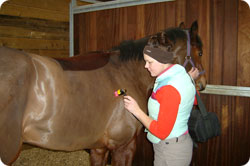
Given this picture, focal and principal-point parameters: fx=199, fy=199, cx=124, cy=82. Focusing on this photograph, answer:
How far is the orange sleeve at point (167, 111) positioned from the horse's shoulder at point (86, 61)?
2.17 feet

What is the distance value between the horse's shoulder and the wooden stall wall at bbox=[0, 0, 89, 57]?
51.6 inches

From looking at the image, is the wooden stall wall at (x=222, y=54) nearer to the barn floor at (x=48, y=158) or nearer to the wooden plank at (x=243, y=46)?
the wooden plank at (x=243, y=46)

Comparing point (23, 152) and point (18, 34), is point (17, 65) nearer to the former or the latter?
A: point (18, 34)

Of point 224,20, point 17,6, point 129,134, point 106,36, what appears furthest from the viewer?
point 106,36

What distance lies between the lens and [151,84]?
1.80 metres

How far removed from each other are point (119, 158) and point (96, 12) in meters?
1.98

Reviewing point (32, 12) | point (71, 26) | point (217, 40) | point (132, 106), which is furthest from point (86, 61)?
point (71, 26)

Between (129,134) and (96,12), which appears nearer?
(129,134)

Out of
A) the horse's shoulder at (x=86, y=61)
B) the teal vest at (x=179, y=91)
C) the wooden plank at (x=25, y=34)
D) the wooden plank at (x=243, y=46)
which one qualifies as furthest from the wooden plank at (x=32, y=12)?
the wooden plank at (x=243, y=46)

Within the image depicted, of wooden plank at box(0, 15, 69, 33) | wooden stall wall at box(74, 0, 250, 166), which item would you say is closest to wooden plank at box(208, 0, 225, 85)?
wooden stall wall at box(74, 0, 250, 166)

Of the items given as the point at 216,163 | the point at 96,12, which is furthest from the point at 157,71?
the point at 96,12

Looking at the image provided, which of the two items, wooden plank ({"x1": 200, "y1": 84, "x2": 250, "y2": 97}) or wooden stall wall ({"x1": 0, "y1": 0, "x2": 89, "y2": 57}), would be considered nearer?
wooden plank ({"x1": 200, "y1": 84, "x2": 250, "y2": 97})

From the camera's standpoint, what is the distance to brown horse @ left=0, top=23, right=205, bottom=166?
1083 mm

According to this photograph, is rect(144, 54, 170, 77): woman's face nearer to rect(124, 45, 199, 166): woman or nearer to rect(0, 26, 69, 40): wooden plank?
rect(124, 45, 199, 166): woman
